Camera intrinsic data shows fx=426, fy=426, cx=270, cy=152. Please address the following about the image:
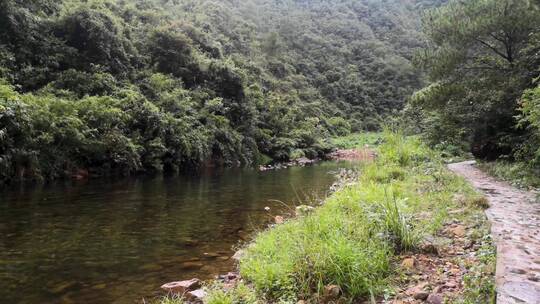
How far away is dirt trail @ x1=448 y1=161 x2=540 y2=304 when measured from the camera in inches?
133

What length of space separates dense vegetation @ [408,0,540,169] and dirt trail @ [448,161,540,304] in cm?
602

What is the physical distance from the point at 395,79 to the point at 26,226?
72258 millimetres

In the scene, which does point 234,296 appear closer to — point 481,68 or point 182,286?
point 182,286

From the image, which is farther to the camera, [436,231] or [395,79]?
[395,79]

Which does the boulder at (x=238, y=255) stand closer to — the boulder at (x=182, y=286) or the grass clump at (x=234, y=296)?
the boulder at (x=182, y=286)

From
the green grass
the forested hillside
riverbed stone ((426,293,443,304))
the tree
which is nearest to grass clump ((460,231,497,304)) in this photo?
riverbed stone ((426,293,443,304))

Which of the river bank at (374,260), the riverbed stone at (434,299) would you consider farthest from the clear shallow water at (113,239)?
the riverbed stone at (434,299)

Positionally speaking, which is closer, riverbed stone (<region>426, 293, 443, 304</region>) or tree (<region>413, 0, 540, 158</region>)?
riverbed stone (<region>426, 293, 443, 304</region>)

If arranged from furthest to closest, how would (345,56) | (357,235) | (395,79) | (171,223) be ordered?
(345,56) < (395,79) < (171,223) < (357,235)

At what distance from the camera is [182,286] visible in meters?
5.63

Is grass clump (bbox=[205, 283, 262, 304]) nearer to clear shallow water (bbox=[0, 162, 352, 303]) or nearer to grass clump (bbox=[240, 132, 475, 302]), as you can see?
grass clump (bbox=[240, 132, 475, 302])

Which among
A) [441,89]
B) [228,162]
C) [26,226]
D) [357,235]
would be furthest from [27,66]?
[357,235]

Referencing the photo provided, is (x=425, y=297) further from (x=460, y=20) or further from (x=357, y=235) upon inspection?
(x=460, y=20)

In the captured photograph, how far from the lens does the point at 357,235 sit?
5.28m
